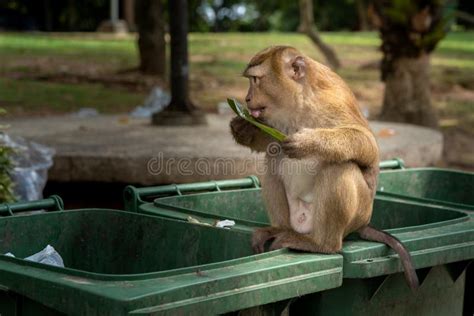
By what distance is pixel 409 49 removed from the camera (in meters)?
10.3

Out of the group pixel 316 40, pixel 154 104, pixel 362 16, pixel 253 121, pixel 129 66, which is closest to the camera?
pixel 253 121

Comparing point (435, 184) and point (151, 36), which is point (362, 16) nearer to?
point (151, 36)

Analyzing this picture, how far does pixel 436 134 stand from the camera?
842 cm

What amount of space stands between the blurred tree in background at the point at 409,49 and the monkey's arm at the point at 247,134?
6.01 m

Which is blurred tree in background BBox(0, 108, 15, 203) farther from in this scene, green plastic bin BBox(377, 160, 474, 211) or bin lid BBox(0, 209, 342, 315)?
bin lid BBox(0, 209, 342, 315)

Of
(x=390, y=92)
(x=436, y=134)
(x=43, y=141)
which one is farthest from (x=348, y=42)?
(x=43, y=141)

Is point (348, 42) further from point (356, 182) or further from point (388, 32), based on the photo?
point (356, 182)

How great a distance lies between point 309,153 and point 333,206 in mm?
223

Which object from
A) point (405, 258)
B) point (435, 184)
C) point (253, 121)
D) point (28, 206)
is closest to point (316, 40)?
point (435, 184)

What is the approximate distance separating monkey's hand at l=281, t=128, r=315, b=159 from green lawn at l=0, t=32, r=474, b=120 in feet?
19.7

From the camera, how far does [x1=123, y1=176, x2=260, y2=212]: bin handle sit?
439 cm

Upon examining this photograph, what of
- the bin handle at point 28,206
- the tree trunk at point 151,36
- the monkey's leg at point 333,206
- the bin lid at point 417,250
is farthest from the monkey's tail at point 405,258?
the tree trunk at point 151,36

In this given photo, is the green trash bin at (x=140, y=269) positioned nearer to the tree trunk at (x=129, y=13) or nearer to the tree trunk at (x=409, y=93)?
the tree trunk at (x=409, y=93)

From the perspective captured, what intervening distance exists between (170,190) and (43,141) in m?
3.34
